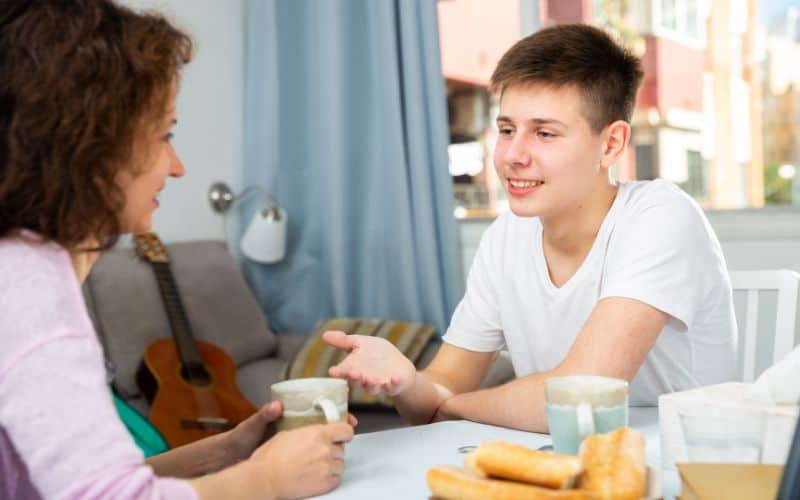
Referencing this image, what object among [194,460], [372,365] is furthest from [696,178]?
[194,460]

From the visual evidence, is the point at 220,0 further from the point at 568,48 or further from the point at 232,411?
the point at 568,48

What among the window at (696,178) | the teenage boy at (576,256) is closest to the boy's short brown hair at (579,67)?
the teenage boy at (576,256)

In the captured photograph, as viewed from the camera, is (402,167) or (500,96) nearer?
(500,96)

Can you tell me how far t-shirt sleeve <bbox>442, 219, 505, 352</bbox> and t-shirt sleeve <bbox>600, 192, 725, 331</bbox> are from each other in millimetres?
228

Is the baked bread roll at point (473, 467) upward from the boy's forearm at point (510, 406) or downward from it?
upward

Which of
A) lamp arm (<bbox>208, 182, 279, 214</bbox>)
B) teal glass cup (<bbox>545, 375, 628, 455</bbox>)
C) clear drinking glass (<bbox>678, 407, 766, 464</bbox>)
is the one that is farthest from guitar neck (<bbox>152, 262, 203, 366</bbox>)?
clear drinking glass (<bbox>678, 407, 766, 464</bbox>)

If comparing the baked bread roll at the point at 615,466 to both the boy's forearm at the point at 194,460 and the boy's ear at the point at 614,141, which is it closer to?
the boy's forearm at the point at 194,460

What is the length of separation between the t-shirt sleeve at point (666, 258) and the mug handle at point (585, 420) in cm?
53

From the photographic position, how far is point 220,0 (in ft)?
12.0

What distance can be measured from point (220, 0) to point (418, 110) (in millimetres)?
825

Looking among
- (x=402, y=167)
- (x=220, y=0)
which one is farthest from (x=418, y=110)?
(x=220, y=0)

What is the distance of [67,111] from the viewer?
1023mm

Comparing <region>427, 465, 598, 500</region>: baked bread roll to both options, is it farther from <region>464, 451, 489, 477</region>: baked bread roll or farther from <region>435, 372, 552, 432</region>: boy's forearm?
<region>435, 372, 552, 432</region>: boy's forearm

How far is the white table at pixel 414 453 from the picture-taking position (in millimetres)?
1157
